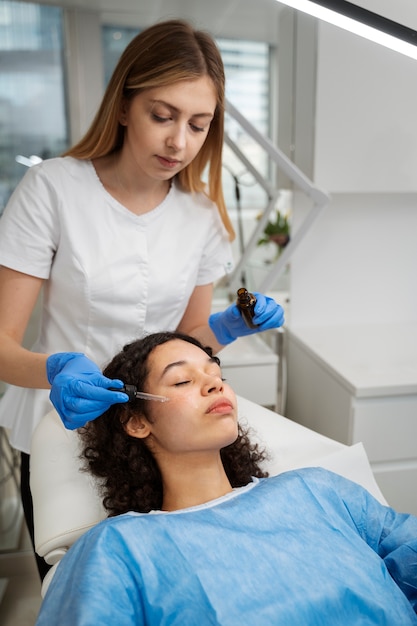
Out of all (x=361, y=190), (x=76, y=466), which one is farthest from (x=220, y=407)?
(x=361, y=190)

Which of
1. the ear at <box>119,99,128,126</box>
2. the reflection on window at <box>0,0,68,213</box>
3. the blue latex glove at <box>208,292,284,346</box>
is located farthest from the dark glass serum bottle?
the reflection on window at <box>0,0,68,213</box>

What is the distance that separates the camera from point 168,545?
0.95 metres

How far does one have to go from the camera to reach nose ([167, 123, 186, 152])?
1118 millimetres

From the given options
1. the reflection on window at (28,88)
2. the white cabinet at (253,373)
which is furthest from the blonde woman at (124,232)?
the reflection on window at (28,88)

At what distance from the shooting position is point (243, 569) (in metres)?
0.95

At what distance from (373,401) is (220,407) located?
25.9 inches

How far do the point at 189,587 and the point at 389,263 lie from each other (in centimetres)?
155

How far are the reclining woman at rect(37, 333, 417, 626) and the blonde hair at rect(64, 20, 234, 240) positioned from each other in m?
0.44

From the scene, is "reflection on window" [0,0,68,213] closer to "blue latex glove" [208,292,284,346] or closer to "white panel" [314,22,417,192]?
"white panel" [314,22,417,192]

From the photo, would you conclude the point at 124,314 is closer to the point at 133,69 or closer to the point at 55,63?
the point at 133,69

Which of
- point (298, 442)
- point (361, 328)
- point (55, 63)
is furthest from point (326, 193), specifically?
point (55, 63)

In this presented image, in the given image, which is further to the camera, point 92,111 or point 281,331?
point 92,111

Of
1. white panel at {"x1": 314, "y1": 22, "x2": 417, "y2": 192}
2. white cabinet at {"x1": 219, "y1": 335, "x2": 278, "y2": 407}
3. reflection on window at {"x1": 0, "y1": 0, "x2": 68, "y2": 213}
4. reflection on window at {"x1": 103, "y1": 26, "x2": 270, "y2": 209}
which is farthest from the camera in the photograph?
reflection on window at {"x1": 0, "y1": 0, "x2": 68, "y2": 213}

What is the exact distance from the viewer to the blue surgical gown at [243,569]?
0.88m
